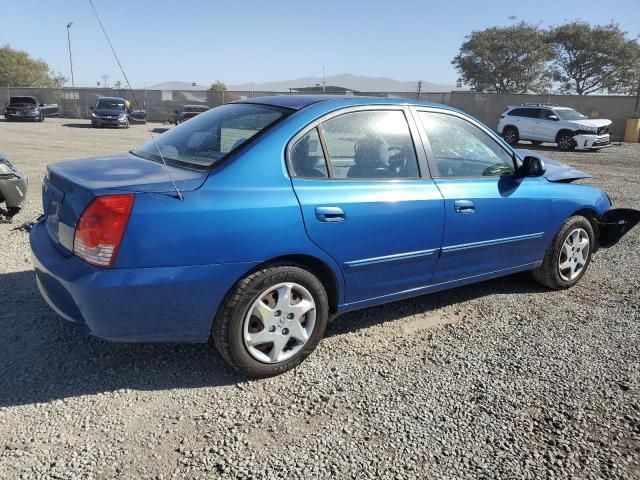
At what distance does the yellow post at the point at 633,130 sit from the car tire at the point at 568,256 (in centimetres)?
2411

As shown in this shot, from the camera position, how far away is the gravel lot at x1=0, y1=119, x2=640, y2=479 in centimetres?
237

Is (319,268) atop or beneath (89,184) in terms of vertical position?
beneath

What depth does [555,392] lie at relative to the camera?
301cm

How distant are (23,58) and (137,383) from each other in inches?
2965

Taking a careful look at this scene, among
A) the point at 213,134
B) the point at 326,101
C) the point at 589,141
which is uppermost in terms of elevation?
the point at 326,101

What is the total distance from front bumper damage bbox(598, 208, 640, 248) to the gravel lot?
1.06 meters

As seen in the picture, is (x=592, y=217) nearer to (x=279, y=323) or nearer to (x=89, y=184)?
(x=279, y=323)

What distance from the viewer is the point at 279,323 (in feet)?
9.84

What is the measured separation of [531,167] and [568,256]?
106 centimetres

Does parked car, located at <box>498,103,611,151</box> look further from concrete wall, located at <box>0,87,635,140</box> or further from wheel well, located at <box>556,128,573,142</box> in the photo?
concrete wall, located at <box>0,87,635,140</box>

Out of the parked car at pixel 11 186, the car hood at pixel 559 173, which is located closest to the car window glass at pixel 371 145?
the car hood at pixel 559 173

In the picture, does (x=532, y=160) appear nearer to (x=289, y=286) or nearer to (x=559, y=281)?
(x=559, y=281)

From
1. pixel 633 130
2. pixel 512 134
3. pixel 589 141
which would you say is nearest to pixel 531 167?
pixel 589 141

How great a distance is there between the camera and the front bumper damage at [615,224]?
195 inches
